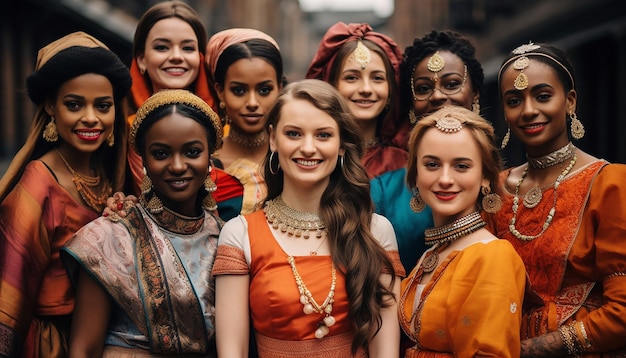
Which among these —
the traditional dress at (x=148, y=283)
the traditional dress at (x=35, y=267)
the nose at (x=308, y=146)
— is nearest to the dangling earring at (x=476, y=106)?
the nose at (x=308, y=146)

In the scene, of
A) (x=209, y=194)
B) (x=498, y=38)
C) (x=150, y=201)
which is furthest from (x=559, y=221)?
(x=498, y=38)

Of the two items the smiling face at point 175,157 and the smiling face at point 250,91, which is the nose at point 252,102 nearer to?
the smiling face at point 250,91

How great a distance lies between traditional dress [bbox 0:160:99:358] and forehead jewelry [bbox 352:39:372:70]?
5.74ft

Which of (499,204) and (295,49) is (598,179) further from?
(295,49)

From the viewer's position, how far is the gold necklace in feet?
9.60

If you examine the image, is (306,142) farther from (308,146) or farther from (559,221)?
(559,221)

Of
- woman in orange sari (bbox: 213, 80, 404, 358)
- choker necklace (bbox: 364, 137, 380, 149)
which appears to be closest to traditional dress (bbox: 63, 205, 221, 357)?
woman in orange sari (bbox: 213, 80, 404, 358)

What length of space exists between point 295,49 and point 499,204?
50.6 metres

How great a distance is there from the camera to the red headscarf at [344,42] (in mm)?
4227

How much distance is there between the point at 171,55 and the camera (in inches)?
166

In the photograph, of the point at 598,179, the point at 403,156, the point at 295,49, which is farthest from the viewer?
the point at 295,49

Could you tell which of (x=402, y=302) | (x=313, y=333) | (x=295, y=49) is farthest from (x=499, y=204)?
(x=295, y=49)

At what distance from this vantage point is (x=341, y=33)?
424 centimetres

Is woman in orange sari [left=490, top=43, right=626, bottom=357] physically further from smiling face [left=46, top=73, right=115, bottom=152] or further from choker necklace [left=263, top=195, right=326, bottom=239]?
smiling face [left=46, top=73, right=115, bottom=152]
